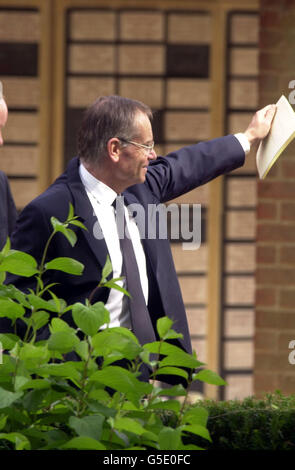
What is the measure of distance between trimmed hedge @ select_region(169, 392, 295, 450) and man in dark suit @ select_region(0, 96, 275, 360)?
38.5 inches

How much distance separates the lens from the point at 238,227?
4.82m

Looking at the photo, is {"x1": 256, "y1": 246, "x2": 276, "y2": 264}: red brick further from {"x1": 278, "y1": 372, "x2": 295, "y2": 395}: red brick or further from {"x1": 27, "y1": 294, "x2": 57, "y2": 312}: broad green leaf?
{"x1": 27, "y1": 294, "x2": 57, "y2": 312}: broad green leaf

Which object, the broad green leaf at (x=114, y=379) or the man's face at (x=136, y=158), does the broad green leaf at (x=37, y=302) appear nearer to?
the broad green leaf at (x=114, y=379)

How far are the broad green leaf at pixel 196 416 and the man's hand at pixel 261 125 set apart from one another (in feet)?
5.48

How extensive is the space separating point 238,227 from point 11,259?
3686 mm

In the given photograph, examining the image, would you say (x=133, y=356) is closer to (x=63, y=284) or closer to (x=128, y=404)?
→ (x=128, y=404)

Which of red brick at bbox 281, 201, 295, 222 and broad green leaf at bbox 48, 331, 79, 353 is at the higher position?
broad green leaf at bbox 48, 331, 79, 353

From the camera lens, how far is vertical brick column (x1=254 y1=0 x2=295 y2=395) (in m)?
4.66

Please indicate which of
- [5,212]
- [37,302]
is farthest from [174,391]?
[5,212]

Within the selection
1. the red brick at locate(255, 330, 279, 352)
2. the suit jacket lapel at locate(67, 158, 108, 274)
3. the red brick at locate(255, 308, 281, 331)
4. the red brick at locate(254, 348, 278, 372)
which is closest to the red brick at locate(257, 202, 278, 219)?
the red brick at locate(255, 308, 281, 331)

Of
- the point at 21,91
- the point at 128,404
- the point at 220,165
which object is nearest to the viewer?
the point at 128,404

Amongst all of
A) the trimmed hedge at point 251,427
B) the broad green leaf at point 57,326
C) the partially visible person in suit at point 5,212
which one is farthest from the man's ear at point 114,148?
the broad green leaf at point 57,326
